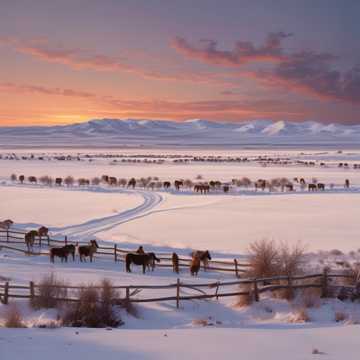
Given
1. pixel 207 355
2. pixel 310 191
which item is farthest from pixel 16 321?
pixel 310 191

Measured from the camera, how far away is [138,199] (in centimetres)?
3588

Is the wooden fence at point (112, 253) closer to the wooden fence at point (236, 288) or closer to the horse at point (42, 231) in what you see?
the horse at point (42, 231)

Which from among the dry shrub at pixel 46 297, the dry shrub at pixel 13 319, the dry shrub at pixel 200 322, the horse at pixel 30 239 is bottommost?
the dry shrub at pixel 200 322

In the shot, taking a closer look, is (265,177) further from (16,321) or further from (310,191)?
(16,321)

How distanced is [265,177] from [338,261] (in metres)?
35.8

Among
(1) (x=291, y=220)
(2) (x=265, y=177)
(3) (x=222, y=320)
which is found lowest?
(3) (x=222, y=320)

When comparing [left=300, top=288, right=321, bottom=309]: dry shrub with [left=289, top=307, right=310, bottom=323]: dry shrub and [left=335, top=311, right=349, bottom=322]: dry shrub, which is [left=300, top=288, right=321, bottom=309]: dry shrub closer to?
[left=289, top=307, right=310, bottom=323]: dry shrub

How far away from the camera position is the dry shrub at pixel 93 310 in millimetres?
11344

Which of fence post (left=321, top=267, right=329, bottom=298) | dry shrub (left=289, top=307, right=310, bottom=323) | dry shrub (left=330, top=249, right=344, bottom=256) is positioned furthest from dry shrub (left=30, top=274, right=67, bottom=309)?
dry shrub (left=330, top=249, right=344, bottom=256)

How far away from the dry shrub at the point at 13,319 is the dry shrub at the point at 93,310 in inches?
38.2

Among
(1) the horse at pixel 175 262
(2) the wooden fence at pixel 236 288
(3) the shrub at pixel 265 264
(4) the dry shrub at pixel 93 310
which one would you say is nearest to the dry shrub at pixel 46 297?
(2) the wooden fence at pixel 236 288

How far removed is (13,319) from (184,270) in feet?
25.8

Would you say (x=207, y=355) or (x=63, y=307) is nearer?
(x=207, y=355)

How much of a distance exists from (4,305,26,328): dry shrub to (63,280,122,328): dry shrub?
970mm
